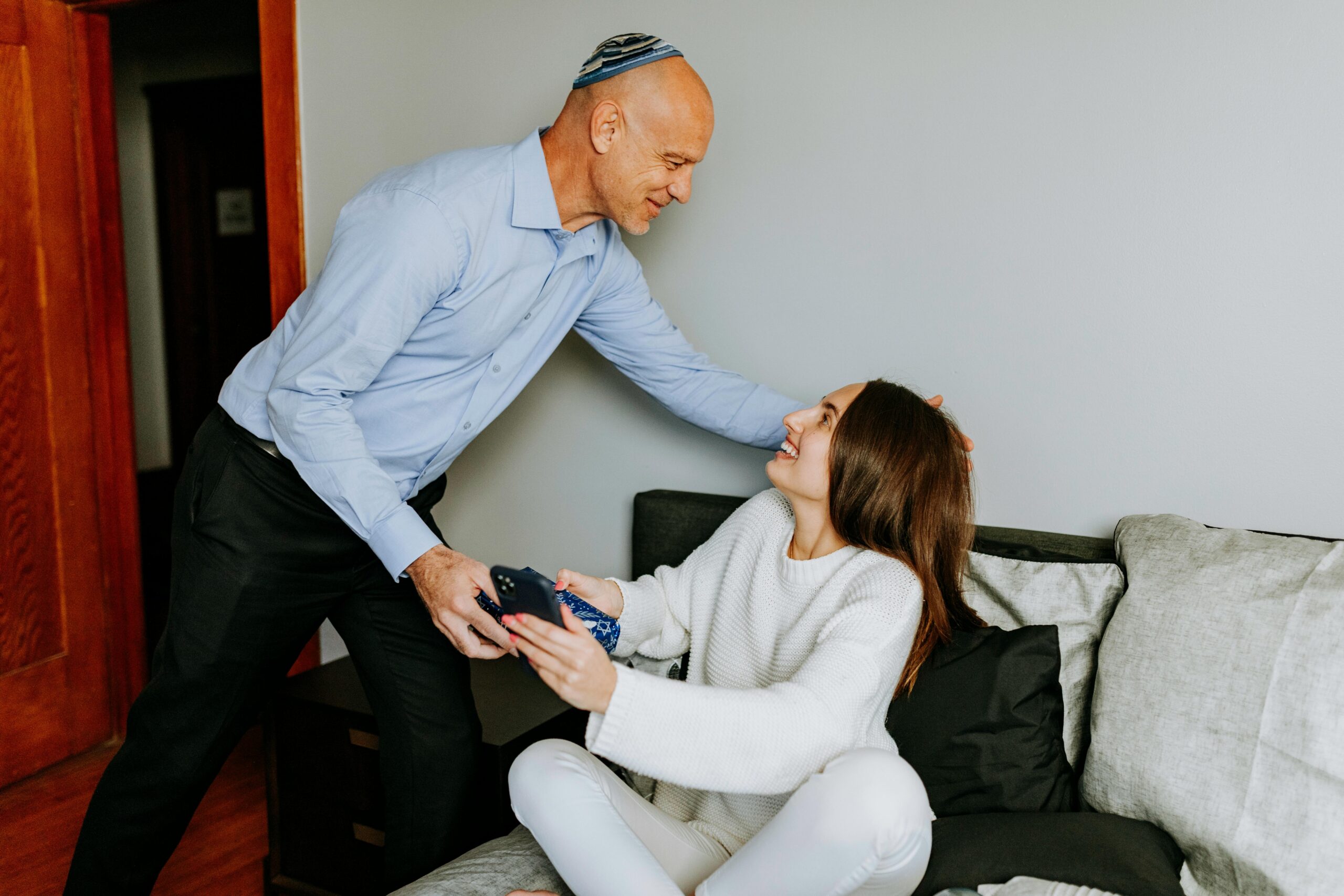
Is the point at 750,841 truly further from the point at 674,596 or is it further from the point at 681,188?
the point at 681,188

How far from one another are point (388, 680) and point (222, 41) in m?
3.94

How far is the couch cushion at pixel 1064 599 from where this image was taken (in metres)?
1.57

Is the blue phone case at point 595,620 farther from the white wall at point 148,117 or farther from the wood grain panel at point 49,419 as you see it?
the white wall at point 148,117

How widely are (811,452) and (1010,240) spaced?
2.05ft

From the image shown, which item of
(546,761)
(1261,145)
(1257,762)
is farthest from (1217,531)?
(546,761)

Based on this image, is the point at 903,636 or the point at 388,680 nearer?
the point at 903,636

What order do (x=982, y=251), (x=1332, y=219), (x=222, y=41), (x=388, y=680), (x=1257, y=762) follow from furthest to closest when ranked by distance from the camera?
1. (x=222, y=41)
2. (x=982, y=251)
3. (x=388, y=680)
4. (x=1332, y=219)
5. (x=1257, y=762)

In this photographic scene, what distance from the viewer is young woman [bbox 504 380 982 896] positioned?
120 cm

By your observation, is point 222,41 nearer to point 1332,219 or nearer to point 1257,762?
point 1332,219

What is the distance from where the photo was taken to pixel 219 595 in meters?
1.59

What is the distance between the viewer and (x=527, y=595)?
48.4 inches

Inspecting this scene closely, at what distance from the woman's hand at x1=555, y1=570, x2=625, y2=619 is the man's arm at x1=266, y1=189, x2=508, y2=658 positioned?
0.80 feet

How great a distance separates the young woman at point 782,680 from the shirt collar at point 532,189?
0.53 metres

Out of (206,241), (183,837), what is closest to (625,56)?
(183,837)
